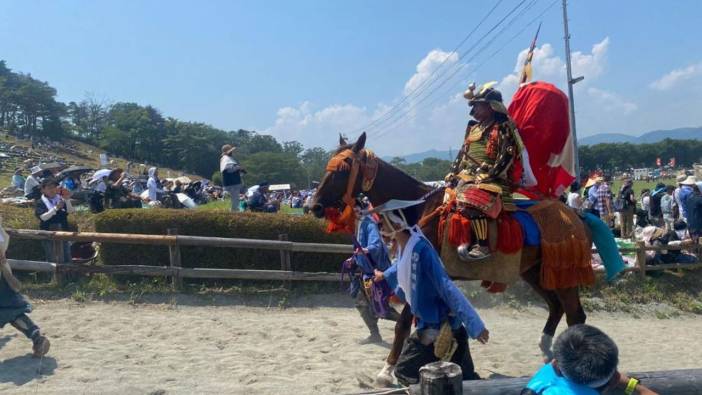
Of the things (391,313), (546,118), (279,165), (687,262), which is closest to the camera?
(546,118)

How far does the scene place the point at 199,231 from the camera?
28.8 feet

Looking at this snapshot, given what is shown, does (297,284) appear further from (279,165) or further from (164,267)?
(279,165)

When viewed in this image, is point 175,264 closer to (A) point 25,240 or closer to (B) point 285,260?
(B) point 285,260

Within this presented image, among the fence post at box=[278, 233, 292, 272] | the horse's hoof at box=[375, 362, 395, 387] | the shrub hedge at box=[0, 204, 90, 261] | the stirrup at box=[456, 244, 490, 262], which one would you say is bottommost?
the horse's hoof at box=[375, 362, 395, 387]

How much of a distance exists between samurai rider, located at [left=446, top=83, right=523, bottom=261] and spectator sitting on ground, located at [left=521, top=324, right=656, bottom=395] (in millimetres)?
2363

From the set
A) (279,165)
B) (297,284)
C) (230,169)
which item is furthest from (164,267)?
(279,165)

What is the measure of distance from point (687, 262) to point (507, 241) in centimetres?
734

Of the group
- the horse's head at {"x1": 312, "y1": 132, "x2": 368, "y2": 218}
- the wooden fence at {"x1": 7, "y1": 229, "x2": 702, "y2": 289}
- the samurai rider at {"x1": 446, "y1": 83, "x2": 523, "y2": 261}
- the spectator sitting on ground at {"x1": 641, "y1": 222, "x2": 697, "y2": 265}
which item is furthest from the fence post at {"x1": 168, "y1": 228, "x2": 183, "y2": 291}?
the spectator sitting on ground at {"x1": 641, "y1": 222, "x2": 697, "y2": 265}

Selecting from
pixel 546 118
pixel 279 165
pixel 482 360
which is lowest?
pixel 482 360

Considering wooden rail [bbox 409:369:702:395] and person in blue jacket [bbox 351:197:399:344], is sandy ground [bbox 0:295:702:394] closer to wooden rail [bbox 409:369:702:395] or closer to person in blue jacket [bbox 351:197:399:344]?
person in blue jacket [bbox 351:197:399:344]

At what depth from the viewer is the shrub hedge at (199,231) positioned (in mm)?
8711

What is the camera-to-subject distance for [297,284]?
879 cm

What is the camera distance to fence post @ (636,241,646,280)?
381 inches

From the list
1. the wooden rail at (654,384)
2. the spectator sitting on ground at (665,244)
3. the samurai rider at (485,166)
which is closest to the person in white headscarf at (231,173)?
the samurai rider at (485,166)
